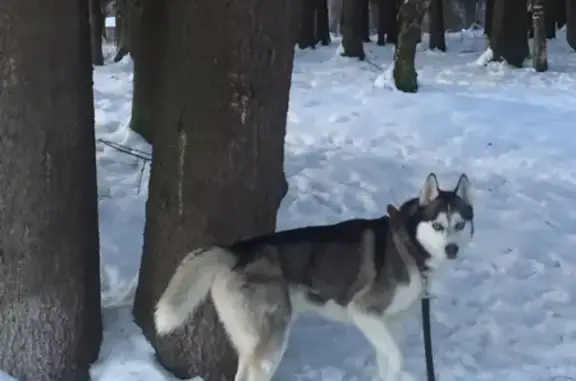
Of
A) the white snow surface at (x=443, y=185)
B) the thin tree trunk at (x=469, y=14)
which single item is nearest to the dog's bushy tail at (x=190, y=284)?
the white snow surface at (x=443, y=185)

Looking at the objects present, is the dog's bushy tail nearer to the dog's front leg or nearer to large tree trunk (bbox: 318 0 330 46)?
the dog's front leg

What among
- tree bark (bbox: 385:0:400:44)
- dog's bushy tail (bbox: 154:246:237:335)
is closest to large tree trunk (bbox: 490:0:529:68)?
tree bark (bbox: 385:0:400:44)

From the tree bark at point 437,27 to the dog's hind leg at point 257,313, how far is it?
865 inches

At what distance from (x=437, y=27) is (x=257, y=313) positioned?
23512 millimetres

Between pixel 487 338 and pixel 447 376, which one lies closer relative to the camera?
pixel 447 376

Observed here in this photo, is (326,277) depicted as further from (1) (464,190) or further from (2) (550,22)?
(2) (550,22)

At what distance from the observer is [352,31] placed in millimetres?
21844

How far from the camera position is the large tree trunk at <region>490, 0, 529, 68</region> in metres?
18.9

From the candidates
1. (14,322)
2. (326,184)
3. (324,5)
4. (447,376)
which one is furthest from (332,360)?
(324,5)

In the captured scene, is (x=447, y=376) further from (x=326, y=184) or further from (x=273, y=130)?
(x=326, y=184)

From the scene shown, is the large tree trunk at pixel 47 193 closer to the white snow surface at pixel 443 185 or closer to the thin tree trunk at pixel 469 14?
the white snow surface at pixel 443 185

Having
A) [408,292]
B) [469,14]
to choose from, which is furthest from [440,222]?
[469,14]

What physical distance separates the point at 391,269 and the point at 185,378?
52.1 inches

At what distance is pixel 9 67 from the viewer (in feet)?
15.6
